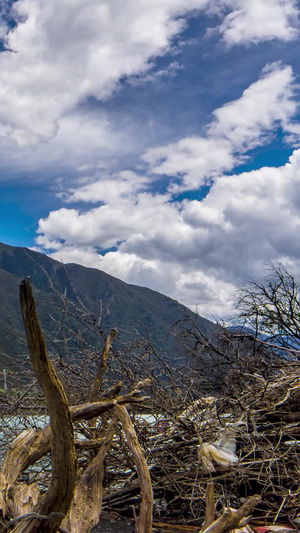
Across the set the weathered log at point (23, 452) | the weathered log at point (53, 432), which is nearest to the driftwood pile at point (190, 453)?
the weathered log at point (23, 452)

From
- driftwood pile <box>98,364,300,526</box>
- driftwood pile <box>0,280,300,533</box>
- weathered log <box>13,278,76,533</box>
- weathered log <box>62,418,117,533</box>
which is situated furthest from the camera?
driftwood pile <box>98,364,300,526</box>

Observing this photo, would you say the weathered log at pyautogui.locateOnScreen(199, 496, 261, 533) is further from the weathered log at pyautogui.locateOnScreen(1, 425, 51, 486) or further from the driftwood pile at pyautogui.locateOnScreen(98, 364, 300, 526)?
the driftwood pile at pyautogui.locateOnScreen(98, 364, 300, 526)

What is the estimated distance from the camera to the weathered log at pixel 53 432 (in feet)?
3.85

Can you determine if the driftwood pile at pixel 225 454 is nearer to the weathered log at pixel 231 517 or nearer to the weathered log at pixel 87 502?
the weathered log at pixel 87 502

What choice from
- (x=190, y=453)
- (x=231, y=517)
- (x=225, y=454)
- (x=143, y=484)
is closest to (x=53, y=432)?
(x=231, y=517)

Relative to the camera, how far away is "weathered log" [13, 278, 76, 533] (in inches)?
46.2

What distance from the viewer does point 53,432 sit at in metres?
1.37

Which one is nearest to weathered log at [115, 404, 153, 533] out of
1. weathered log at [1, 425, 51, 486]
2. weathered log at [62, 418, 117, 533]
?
weathered log at [62, 418, 117, 533]

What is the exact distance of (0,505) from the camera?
79.8 inches

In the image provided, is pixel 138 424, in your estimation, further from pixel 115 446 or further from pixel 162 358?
pixel 162 358

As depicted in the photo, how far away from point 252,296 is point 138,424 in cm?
685

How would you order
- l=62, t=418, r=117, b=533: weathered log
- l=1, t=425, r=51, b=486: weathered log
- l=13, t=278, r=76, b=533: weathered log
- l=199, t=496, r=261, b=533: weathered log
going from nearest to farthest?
l=13, t=278, r=76, b=533: weathered log < l=199, t=496, r=261, b=533: weathered log < l=62, t=418, r=117, b=533: weathered log < l=1, t=425, r=51, b=486: weathered log

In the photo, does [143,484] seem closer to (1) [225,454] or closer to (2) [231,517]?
(2) [231,517]

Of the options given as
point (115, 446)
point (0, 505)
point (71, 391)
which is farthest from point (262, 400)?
point (0, 505)
